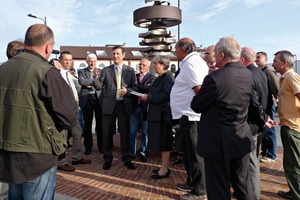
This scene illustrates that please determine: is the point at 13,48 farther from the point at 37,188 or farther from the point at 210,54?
the point at 210,54

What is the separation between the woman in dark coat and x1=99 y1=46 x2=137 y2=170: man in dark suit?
2.23 ft

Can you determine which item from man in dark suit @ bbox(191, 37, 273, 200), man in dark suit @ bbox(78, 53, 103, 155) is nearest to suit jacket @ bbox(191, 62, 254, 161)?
man in dark suit @ bbox(191, 37, 273, 200)

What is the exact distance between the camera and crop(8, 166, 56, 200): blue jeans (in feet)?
6.73

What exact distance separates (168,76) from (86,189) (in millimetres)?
2206

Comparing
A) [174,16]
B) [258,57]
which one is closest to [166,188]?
[258,57]

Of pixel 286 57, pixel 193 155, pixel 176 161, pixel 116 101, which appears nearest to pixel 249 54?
pixel 286 57

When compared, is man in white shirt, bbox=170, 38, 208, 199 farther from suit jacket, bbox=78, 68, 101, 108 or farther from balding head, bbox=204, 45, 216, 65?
suit jacket, bbox=78, 68, 101, 108

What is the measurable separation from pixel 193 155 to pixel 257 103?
1072 mm

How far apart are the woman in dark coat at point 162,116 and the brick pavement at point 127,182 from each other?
1.10 ft

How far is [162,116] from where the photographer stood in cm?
440

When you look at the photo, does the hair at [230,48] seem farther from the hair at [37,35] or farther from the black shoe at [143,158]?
the black shoe at [143,158]

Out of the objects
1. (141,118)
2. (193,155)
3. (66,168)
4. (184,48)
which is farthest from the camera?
(141,118)

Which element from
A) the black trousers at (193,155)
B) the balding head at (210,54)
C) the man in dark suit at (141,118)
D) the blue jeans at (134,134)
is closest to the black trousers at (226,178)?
the black trousers at (193,155)

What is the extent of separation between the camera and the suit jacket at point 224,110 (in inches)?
99.5
